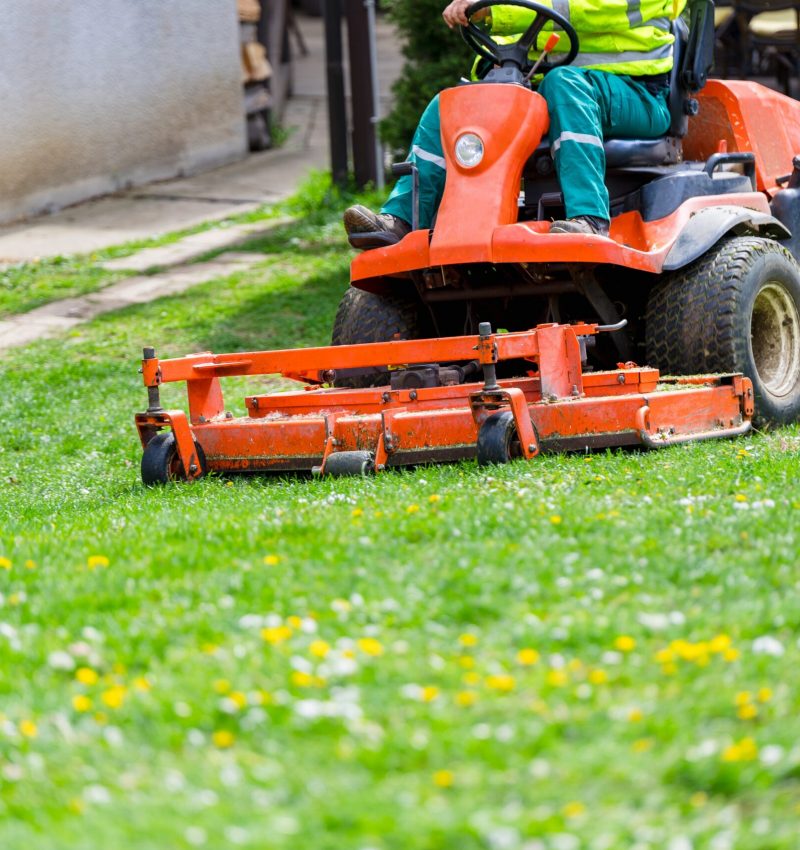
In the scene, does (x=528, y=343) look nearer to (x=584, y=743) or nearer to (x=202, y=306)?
(x=584, y=743)

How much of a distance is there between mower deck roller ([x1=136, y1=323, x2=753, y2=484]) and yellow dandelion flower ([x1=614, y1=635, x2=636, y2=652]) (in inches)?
76.4

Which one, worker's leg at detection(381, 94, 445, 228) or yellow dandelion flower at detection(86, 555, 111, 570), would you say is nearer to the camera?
yellow dandelion flower at detection(86, 555, 111, 570)

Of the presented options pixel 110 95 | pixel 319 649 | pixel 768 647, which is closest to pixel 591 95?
pixel 768 647

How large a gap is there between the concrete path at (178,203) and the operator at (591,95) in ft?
21.4

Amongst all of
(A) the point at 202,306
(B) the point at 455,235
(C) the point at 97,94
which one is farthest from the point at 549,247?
(C) the point at 97,94

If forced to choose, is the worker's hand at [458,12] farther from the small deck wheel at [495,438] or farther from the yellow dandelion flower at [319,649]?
the yellow dandelion flower at [319,649]

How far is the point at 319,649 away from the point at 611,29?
3800 mm

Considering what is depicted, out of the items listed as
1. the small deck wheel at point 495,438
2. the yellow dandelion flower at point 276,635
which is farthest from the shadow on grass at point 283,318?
the yellow dandelion flower at point 276,635

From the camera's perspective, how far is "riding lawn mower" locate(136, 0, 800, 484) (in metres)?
5.34

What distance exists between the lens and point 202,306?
10.6 meters

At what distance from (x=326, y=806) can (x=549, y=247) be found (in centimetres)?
339

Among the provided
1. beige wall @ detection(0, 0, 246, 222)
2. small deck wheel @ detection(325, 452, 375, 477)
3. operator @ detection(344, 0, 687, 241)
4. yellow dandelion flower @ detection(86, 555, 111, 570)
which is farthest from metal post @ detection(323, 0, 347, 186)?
yellow dandelion flower @ detection(86, 555, 111, 570)

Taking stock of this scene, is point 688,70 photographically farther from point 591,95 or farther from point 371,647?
point 371,647

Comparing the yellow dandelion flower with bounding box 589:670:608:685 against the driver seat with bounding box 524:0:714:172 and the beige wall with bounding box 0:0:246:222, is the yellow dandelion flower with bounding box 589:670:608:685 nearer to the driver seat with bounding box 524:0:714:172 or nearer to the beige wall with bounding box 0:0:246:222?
the driver seat with bounding box 524:0:714:172
